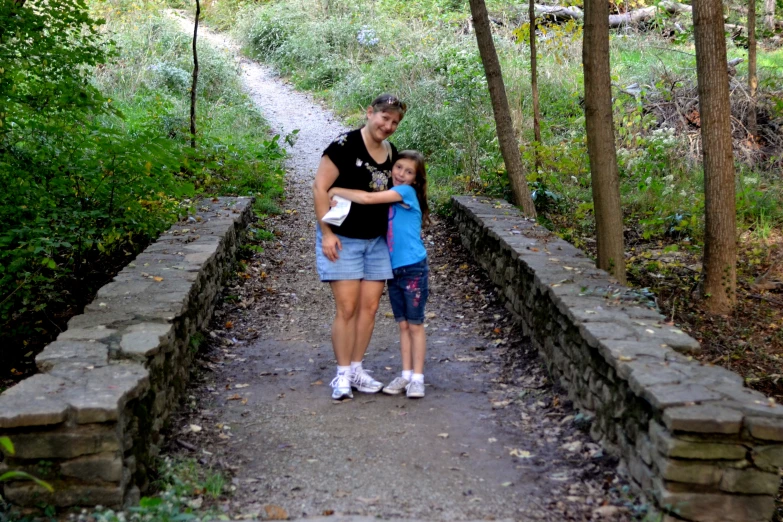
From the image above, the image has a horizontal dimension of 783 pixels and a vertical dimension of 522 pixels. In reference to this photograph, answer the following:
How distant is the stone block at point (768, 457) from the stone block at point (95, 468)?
9.30 feet

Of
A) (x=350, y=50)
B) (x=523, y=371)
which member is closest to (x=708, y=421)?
(x=523, y=371)

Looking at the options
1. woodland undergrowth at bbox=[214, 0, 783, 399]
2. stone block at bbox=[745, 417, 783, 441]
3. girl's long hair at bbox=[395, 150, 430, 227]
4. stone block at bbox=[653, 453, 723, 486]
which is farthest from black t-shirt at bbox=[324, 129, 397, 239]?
woodland undergrowth at bbox=[214, 0, 783, 399]

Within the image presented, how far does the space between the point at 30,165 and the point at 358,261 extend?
319 cm

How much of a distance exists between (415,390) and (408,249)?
98 centimetres

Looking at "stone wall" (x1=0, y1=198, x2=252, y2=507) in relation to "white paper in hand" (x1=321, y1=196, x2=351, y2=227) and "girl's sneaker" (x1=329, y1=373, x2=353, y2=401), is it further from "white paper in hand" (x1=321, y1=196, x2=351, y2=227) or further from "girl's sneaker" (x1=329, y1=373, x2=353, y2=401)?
"white paper in hand" (x1=321, y1=196, x2=351, y2=227)

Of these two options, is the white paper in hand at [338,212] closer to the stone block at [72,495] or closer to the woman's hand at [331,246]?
the woman's hand at [331,246]

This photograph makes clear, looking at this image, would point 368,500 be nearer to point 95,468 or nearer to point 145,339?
point 95,468

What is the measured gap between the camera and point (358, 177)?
15.8 feet

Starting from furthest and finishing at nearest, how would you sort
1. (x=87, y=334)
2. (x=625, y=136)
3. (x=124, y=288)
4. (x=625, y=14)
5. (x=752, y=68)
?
(x=625, y=14), (x=752, y=68), (x=625, y=136), (x=124, y=288), (x=87, y=334)

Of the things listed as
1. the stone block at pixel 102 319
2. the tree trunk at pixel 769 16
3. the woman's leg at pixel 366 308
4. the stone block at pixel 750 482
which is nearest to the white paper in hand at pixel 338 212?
the woman's leg at pixel 366 308

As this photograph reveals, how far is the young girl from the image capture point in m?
4.85

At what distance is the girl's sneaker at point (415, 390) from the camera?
5.12 meters

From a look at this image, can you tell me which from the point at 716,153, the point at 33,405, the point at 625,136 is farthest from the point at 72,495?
the point at 625,136

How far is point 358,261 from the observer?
192 inches
